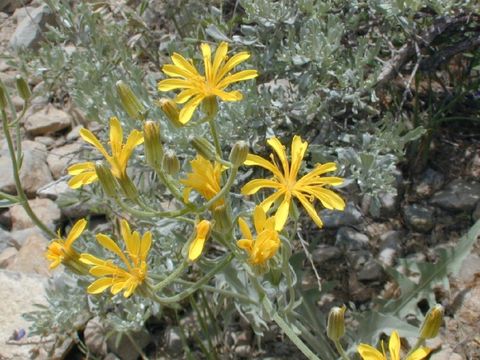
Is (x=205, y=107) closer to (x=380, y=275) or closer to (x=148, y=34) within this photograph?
(x=380, y=275)

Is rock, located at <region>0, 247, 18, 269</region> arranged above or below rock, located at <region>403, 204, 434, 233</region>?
below

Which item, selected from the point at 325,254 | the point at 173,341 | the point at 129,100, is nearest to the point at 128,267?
the point at 129,100

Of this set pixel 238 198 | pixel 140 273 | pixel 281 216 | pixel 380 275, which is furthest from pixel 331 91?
pixel 140 273

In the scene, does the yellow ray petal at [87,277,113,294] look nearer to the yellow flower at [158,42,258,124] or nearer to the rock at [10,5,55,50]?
the yellow flower at [158,42,258,124]

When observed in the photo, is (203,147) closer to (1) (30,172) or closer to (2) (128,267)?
(2) (128,267)

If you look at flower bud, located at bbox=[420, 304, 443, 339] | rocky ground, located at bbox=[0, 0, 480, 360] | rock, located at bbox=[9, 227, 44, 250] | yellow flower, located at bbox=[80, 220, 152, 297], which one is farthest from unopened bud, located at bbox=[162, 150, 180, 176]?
rock, located at bbox=[9, 227, 44, 250]

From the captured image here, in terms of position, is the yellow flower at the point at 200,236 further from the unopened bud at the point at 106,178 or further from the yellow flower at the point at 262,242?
the unopened bud at the point at 106,178

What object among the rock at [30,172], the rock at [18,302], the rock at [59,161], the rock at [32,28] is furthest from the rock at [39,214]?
the rock at [32,28]
